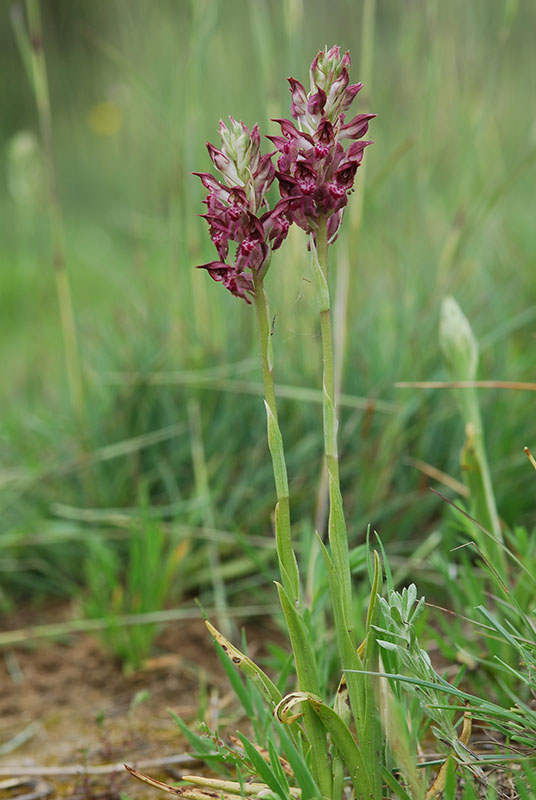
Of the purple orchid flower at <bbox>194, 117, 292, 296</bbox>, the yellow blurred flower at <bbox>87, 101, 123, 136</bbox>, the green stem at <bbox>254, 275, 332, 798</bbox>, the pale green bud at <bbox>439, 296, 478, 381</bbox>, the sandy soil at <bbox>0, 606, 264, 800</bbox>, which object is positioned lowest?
the sandy soil at <bbox>0, 606, 264, 800</bbox>

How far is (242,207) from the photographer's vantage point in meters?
0.64

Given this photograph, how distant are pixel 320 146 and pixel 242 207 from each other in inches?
3.0

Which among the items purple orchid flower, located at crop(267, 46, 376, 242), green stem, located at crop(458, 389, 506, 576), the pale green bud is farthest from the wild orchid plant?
the pale green bud

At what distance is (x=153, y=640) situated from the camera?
1432mm

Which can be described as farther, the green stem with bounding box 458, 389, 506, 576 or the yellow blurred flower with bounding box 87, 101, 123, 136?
the yellow blurred flower with bounding box 87, 101, 123, 136

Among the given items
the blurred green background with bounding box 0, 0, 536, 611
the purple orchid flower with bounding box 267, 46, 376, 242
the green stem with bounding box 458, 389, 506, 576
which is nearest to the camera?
the purple orchid flower with bounding box 267, 46, 376, 242

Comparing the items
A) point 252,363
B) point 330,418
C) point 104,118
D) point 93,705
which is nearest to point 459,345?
point 330,418

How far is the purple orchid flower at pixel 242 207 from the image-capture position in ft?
2.09

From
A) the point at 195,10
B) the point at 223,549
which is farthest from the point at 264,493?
the point at 195,10

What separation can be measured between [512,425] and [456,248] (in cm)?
35

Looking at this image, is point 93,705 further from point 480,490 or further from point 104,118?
point 104,118

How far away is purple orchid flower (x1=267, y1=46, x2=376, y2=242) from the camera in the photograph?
63 centimetres

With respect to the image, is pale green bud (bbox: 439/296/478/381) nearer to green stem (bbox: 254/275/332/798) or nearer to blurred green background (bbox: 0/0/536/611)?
blurred green background (bbox: 0/0/536/611)

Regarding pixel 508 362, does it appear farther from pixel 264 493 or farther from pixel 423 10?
pixel 423 10
